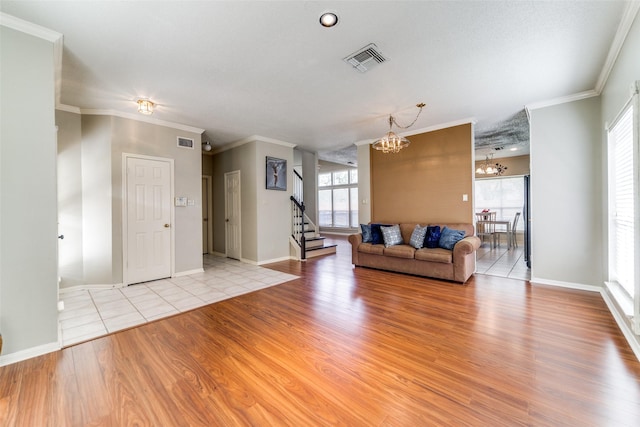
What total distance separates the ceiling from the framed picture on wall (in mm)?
1579

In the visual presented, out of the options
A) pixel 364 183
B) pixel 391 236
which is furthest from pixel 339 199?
pixel 391 236

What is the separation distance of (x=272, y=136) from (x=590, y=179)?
516 cm

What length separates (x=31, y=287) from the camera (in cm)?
210

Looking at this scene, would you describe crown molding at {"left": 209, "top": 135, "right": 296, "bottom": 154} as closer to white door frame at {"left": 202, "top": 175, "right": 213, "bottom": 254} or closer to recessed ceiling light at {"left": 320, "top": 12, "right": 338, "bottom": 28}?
white door frame at {"left": 202, "top": 175, "right": 213, "bottom": 254}

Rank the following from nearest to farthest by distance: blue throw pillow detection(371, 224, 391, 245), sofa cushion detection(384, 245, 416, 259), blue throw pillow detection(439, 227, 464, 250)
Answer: blue throw pillow detection(439, 227, 464, 250) → sofa cushion detection(384, 245, 416, 259) → blue throw pillow detection(371, 224, 391, 245)

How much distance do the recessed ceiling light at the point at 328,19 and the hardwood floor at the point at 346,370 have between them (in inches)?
105

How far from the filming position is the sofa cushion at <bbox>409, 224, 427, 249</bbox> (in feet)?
14.5

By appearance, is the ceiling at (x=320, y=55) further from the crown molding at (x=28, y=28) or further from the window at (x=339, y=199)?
the window at (x=339, y=199)

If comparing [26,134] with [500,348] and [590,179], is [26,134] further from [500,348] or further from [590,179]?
[590,179]

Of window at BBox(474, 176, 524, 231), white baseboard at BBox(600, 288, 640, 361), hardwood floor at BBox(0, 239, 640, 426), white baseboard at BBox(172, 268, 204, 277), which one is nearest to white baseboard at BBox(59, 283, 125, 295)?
white baseboard at BBox(172, 268, 204, 277)

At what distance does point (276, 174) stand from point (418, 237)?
10.6ft

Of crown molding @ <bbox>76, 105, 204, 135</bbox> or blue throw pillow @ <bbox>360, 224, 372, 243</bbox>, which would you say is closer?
crown molding @ <bbox>76, 105, 204, 135</bbox>

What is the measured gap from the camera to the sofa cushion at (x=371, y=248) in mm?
4621

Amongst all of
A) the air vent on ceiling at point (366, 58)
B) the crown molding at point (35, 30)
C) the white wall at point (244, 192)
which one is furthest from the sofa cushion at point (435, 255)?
the crown molding at point (35, 30)
